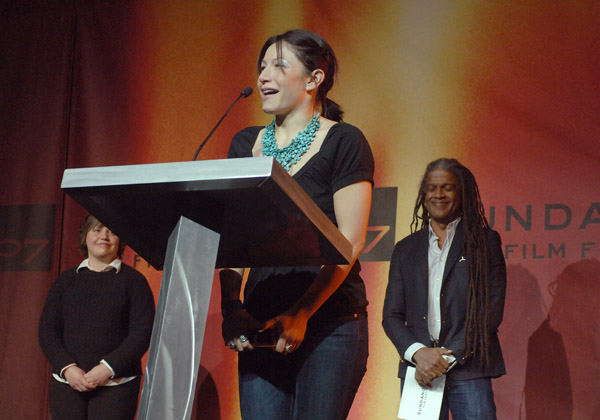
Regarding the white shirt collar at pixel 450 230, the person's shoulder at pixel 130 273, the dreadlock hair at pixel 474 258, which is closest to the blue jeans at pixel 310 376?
the dreadlock hair at pixel 474 258

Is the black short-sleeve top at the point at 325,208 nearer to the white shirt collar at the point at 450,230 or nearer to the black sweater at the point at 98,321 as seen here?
the white shirt collar at the point at 450,230

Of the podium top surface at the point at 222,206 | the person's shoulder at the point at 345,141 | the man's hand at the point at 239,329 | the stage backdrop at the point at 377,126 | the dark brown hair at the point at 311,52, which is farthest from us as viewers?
the stage backdrop at the point at 377,126

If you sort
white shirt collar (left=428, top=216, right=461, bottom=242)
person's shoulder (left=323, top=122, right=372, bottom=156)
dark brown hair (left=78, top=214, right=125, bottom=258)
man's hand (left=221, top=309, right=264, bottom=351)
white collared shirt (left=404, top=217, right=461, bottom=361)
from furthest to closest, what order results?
dark brown hair (left=78, top=214, right=125, bottom=258) → white shirt collar (left=428, top=216, right=461, bottom=242) → white collared shirt (left=404, top=217, right=461, bottom=361) → person's shoulder (left=323, top=122, right=372, bottom=156) → man's hand (left=221, top=309, right=264, bottom=351)

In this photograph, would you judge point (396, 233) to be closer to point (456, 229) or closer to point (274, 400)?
point (456, 229)

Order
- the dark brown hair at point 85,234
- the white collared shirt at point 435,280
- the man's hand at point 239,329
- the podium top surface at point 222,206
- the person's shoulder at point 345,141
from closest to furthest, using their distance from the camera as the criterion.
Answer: the podium top surface at point 222,206 → the man's hand at point 239,329 → the person's shoulder at point 345,141 → the white collared shirt at point 435,280 → the dark brown hair at point 85,234

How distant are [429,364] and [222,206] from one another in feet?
5.73

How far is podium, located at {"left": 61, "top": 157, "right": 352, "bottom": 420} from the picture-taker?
0.92m

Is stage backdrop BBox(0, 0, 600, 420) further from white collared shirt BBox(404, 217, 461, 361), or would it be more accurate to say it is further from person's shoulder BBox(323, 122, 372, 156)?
person's shoulder BBox(323, 122, 372, 156)

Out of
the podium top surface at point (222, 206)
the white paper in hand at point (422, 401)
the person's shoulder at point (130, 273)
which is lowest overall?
the white paper in hand at point (422, 401)

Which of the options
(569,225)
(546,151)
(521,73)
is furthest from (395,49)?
(569,225)

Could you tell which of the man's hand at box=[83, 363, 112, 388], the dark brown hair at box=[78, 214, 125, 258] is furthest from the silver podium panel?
the dark brown hair at box=[78, 214, 125, 258]

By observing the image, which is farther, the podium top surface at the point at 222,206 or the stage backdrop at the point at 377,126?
the stage backdrop at the point at 377,126

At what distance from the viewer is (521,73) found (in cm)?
352

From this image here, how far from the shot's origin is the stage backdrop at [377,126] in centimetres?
330
